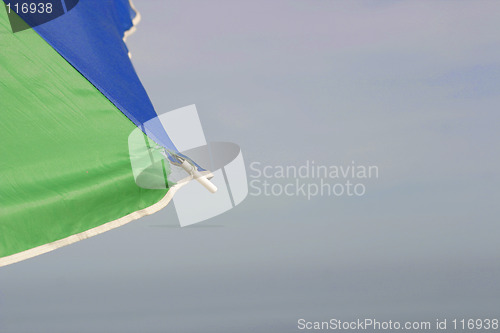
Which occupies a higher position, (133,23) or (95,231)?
(133,23)

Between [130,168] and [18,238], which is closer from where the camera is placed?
[18,238]

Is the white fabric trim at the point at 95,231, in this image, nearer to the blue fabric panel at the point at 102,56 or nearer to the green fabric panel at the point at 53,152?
the green fabric panel at the point at 53,152

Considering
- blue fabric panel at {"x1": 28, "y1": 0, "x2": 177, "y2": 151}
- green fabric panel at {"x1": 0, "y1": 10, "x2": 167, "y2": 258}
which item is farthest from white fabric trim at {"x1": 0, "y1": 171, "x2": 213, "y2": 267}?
blue fabric panel at {"x1": 28, "y1": 0, "x2": 177, "y2": 151}

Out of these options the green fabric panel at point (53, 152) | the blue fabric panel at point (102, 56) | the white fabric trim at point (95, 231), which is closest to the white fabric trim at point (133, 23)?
the blue fabric panel at point (102, 56)

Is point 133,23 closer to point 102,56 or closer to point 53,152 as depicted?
point 102,56

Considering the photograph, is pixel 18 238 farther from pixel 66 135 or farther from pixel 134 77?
pixel 134 77

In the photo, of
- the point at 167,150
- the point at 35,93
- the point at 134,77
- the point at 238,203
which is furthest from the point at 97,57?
the point at 238,203

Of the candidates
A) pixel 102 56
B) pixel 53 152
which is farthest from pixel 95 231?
pixel 102 56
